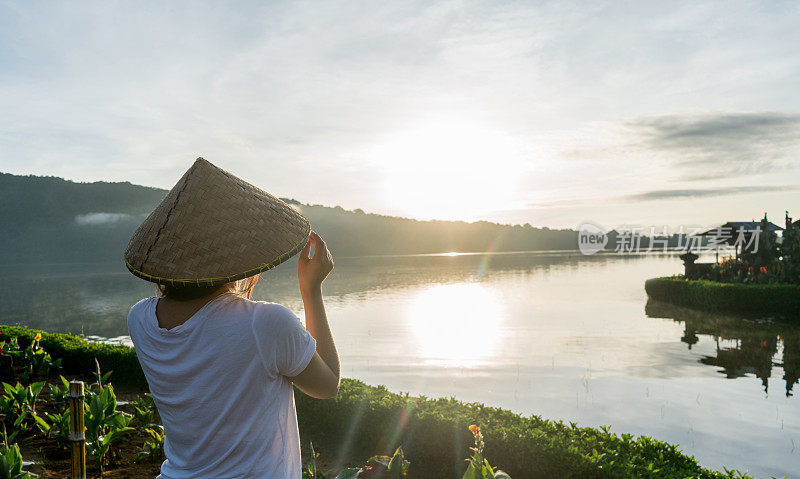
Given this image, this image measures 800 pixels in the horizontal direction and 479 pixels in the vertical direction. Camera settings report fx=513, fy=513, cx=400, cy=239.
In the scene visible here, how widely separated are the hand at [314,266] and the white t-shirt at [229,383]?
0.24 m

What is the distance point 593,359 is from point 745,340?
5718 millimetres

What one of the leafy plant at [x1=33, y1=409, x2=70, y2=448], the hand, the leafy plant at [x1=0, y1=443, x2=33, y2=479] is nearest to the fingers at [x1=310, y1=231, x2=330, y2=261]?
the hand

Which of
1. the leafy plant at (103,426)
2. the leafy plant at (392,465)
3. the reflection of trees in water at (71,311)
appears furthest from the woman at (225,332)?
the reflection of trees in water at (71,311)

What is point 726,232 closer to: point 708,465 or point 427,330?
point 427,330

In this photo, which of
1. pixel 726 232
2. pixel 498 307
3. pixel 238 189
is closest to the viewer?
pixel 238 189

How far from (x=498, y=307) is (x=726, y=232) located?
2984 centimetres

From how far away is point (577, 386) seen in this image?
10.4m

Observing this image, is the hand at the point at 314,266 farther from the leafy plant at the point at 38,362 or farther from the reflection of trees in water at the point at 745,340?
the reflection of trees in water at the point at 745,340

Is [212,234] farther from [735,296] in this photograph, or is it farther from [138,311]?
[735,296]

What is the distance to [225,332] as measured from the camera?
1.50 meters

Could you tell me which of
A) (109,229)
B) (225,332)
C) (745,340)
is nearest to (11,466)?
(225,332)

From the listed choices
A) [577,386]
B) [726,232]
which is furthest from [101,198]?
[577,386]

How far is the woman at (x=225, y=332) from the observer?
A: 151cm

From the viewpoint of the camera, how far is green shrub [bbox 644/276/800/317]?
19.4 metres
